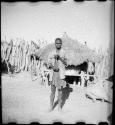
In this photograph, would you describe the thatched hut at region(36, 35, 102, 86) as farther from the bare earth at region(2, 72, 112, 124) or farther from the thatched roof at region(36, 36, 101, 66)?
the bare earth at region(2, 72, 112, 124)

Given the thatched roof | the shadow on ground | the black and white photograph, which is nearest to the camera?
the black and white photograph

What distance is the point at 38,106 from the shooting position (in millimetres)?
4996

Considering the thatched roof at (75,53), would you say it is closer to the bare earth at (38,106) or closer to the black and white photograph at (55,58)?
the black and white photograph at (55,58)

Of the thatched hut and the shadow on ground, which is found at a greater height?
the thatched hut

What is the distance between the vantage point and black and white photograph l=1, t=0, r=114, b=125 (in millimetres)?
4688

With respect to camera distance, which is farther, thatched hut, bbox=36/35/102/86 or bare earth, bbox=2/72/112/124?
thatched hut, bbox=36/35/102/86

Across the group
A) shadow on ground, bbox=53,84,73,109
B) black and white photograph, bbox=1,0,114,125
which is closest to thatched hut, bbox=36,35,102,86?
black and white photograph, bbox=1,0,114,125

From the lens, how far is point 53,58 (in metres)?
4.53

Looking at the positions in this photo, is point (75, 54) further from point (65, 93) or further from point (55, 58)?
point (55, 58)

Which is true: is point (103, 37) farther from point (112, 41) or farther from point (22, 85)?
point (22, 85)

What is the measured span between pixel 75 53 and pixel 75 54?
0.09 ft

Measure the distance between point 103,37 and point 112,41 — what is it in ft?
1.01

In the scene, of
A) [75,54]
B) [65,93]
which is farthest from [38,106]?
[75,54]

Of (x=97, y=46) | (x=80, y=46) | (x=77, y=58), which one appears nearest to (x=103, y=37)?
(x=97, y=46)
